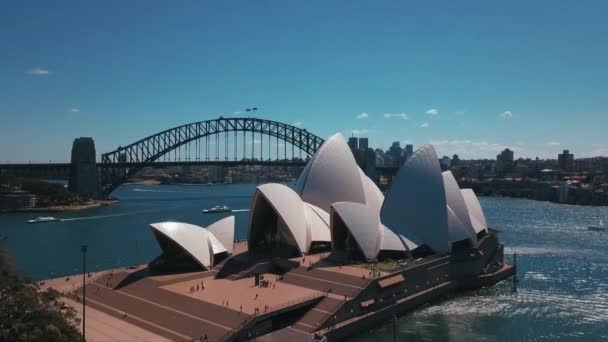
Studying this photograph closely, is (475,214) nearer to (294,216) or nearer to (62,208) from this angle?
(294,216)

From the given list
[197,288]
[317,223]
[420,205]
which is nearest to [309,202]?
[317,223]

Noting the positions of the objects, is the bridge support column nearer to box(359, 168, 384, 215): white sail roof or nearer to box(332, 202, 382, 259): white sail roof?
box(359, 168, 384, 215): white sail roof

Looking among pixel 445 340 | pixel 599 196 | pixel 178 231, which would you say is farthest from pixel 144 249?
pixel 599 196

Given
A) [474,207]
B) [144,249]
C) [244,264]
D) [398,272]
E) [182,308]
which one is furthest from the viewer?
[144,249]

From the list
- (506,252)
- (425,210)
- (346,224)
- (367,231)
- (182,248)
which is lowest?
(506,252)

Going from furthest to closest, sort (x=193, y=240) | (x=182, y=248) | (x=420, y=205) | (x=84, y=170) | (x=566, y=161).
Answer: (x=566, y=161) < (x=84, y=170) < (x=420, y=205) < (x=193, y=240) < (x=182, y=248)

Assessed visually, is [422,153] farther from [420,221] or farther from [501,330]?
[501,330]
